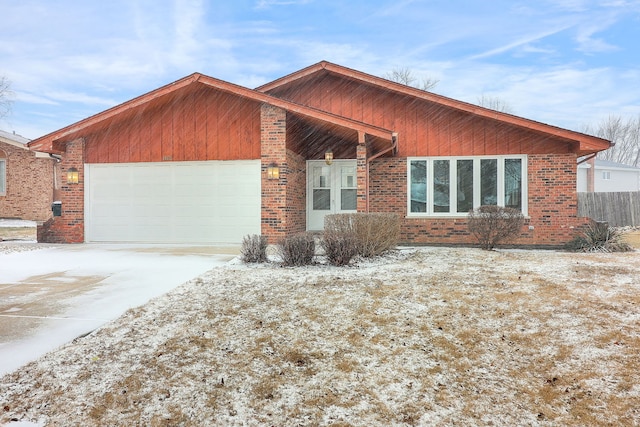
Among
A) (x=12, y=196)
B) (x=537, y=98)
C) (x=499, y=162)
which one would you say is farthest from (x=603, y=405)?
(x=537, y=98)

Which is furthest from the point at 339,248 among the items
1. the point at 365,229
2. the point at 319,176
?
the point at 319,176

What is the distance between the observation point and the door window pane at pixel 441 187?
11.1 m

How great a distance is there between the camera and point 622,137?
148 feet

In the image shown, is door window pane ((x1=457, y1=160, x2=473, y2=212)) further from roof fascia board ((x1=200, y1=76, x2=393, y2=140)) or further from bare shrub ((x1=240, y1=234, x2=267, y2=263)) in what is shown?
bare shrub ((x1=240, y1=234, x2=267, y2=263))

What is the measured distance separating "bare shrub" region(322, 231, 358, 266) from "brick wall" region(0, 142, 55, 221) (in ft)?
56.5

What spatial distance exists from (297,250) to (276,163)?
3.68m

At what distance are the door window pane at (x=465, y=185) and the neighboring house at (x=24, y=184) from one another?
58.7 feet

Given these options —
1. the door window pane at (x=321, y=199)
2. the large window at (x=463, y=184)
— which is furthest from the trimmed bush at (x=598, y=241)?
the door window pane at (x=321, y=199)

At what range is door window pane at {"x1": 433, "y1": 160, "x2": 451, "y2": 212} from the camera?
1106 centimetres

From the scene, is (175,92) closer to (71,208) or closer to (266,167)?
(266,167)

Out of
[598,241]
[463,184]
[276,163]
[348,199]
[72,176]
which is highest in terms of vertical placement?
[276,163]

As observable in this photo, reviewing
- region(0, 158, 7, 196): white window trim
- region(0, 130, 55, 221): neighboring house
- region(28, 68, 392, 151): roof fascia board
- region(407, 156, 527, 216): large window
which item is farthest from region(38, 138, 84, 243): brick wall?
region(0, 158, 7, 196): white window trim

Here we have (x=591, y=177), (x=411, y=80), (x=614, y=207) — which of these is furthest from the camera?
(x=411, y=80)

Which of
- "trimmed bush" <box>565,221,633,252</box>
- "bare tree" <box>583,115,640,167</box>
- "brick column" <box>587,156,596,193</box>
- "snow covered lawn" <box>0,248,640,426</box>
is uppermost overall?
"bare tree" <box>583,115,640,167</box>
